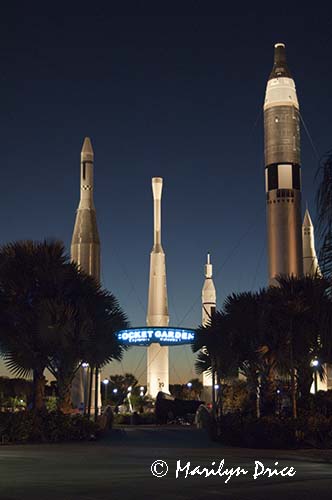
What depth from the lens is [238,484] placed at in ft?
51.4

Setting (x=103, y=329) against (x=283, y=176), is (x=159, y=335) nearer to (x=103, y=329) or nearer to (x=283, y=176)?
(x=283, y=176)

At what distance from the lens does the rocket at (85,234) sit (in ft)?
212

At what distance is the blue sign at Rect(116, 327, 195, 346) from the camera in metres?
73.6

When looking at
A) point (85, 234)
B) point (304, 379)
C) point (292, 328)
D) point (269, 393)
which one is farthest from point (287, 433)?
point (85, 234)

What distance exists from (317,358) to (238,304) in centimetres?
385

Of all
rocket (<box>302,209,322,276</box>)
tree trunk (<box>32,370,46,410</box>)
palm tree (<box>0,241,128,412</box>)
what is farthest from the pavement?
rocket (<box>302,209,322,276</box>)

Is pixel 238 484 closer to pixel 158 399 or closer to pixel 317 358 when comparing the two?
pixel 317 358

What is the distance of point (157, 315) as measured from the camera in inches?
3123

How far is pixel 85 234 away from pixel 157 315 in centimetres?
1687

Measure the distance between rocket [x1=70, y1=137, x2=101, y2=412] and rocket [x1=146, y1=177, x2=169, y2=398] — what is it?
12.4 metres

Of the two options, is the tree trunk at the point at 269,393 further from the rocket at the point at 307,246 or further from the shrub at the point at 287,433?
the rocket at the point at 307,246

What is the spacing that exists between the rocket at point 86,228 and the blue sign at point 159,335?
920 centimetres

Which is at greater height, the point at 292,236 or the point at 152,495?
the point at 292,236

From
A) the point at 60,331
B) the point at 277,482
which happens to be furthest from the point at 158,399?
the point at 277,482
